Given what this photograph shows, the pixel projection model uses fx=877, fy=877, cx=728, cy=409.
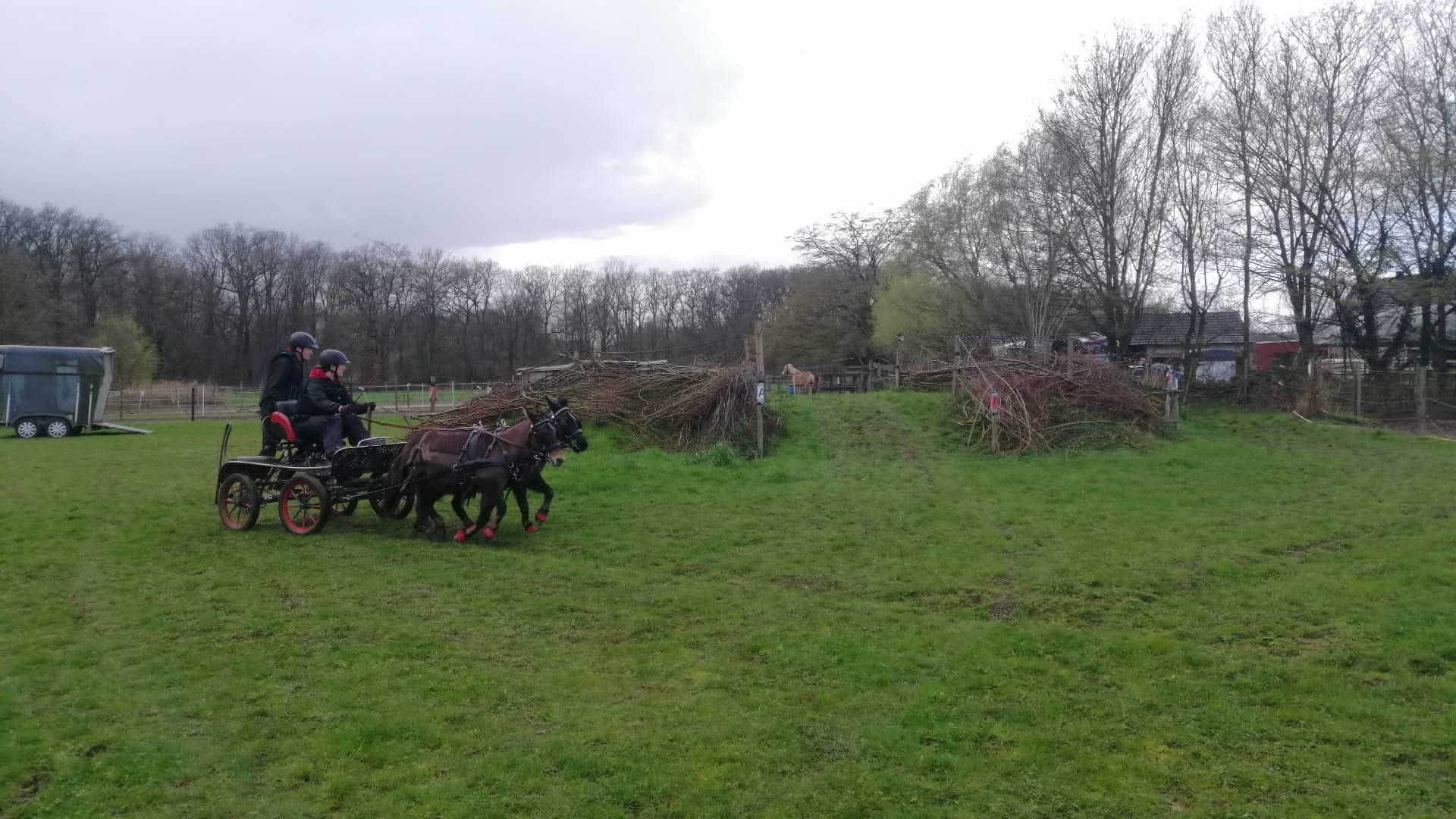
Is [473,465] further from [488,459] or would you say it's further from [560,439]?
[560,439]

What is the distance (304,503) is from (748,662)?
6.43 metres

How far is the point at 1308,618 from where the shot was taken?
6.27m

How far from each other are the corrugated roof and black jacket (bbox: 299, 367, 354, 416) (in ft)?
76.5

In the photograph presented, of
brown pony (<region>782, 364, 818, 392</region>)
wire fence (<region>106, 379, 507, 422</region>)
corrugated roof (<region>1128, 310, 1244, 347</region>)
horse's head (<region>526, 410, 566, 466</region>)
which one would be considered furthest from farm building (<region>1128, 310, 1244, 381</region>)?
wire fence (<region>106, 379, 507, 422</region>)

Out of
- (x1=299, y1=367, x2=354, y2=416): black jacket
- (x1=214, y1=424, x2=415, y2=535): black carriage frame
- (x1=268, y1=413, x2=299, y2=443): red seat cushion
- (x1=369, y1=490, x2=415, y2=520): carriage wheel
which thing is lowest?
(x1=369, y1=490, x2=415, y2=520): carriage wheel

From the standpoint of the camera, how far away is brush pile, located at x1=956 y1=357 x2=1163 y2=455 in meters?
16.5

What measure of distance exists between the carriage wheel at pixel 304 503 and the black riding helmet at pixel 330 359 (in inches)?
49.2

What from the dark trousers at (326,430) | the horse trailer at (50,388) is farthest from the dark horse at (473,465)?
the horse trailer at (50,388)

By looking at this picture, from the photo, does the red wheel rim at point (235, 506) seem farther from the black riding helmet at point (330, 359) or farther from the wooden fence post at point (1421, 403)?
the wooden fence post at point (1421, 403)

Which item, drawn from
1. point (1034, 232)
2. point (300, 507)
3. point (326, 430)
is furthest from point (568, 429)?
point (1034, 232)

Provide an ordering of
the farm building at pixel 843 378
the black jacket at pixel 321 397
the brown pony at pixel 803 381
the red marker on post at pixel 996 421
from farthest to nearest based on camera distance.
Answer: the brown pony at pixel 803 381 < the farm building at pixel 843 378 < the red marker on post at pixel 996 421 < the black jacket at pixel 321 397

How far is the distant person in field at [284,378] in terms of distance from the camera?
10148 mm

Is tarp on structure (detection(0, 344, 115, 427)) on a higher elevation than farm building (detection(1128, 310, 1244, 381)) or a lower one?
lower

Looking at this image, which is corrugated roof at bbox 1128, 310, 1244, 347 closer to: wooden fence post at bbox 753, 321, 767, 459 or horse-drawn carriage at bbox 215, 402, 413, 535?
wooden fence post at bbox 753, 321, 767, 459
